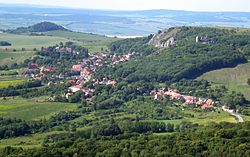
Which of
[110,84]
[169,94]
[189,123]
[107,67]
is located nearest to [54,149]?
[189,123]

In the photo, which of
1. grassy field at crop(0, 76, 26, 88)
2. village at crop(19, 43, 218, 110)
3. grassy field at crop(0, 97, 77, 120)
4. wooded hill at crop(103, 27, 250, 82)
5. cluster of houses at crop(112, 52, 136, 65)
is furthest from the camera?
cluster of houses at crop(112, 52, 136, 65)

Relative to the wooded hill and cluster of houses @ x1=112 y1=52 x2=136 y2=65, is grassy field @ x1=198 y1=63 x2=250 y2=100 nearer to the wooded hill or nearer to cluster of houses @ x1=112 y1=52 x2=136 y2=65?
the wooded hill

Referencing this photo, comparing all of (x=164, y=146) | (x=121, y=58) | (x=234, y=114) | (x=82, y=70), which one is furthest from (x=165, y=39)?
(x=164, y=146)

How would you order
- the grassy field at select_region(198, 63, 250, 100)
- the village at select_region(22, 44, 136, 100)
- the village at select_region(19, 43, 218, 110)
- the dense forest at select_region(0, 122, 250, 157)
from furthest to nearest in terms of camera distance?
the village at select_region(22, 44, 136, 100) → the grassy field at select_region(198, 63, 250, 100) → the village at select_region(19, 43, 218, 110) → the dense forest at select_region(0, 122, 250, 157)

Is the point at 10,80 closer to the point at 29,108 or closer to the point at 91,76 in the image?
the point at 91,76

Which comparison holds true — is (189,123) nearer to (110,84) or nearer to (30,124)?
(30,124)

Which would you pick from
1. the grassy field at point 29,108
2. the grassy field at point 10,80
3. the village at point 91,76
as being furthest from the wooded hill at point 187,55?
the grassy field at point 29,108

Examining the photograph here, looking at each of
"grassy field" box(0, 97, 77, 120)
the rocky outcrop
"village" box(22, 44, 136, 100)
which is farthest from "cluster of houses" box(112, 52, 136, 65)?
"grassy field" box(0, 97, 77, 120)
